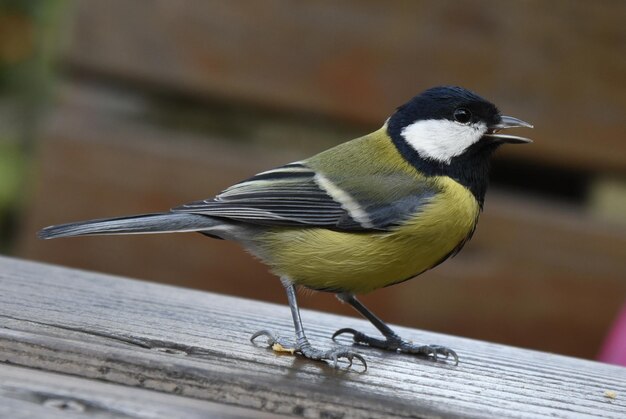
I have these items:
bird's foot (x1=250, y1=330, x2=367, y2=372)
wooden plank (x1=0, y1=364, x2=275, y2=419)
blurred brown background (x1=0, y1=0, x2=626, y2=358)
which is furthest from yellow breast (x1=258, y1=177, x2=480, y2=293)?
blurred brown background (x1=0, y1=0, x2=626, y2=358)

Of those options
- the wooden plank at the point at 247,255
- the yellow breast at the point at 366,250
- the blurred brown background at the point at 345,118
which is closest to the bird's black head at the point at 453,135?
the yellow breast at the point at 366,250

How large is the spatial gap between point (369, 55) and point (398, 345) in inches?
50.4

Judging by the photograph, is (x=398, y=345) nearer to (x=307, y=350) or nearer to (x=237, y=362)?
(x=307, y=350)

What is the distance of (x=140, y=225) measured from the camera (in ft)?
6.87

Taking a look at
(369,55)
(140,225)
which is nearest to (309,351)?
(140,225)

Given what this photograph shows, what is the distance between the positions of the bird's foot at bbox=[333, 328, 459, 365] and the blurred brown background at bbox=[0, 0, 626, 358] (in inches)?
39.4

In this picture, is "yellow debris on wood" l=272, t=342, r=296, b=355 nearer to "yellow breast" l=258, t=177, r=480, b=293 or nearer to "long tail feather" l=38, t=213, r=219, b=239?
"yellow breast" l=258, t=177, r=480, b=293

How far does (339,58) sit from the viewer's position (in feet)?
10.1

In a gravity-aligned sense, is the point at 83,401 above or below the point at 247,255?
above

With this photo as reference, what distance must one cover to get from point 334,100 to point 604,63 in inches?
34.1

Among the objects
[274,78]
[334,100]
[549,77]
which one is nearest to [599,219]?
[549,77]

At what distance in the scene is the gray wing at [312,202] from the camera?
2.09m

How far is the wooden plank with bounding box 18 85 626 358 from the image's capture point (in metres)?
3.09

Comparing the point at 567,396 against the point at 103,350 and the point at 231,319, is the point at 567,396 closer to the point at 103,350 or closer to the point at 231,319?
the point at 231,319
